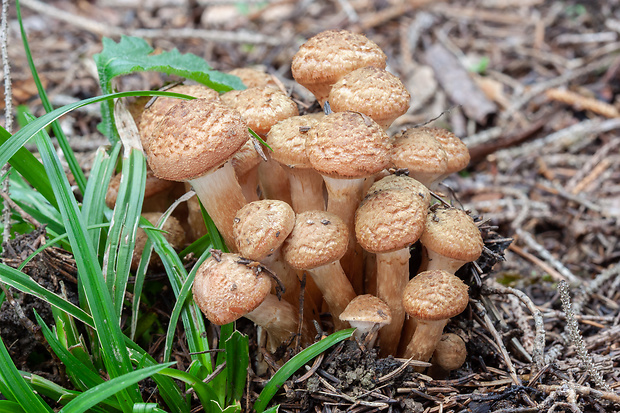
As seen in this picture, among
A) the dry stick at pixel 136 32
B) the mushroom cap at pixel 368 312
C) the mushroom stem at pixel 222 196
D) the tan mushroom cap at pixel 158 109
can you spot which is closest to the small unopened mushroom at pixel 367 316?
the mushroom cap at pixel 368 312

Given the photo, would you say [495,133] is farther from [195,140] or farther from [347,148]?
[195,140]

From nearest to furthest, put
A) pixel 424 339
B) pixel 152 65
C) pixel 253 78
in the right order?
pixel 424 339
pixel 152 65
pixel 253 78

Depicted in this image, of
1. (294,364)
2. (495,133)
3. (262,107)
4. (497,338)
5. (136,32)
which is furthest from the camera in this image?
(136,32)

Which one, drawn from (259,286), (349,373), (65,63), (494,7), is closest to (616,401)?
(349,373)

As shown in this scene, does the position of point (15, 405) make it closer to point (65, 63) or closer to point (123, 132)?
point (123, 132)

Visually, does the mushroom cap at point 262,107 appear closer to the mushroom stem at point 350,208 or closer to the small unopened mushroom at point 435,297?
the mushroom stem at point 350,208

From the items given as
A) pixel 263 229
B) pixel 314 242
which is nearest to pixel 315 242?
pixel 314 242

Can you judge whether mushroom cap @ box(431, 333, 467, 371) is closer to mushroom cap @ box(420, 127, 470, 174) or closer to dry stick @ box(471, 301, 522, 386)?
dry stick @ box(471, 301, 522, 386)

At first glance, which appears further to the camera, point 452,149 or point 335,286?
point 452,149
